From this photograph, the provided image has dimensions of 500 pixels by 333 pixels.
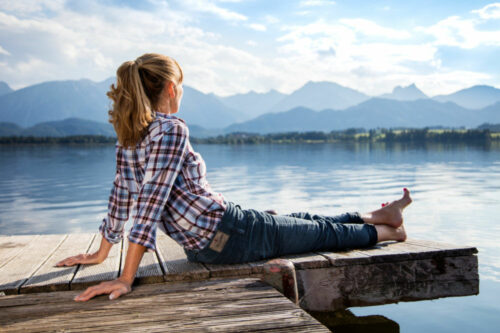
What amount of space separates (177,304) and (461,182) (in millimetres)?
23983

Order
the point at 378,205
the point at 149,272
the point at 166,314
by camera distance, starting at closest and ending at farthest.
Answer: the point at 166,314 → the point at 149,272 → the point at 378,205

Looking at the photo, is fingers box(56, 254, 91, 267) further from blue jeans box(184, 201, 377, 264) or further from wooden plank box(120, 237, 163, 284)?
blue jeans box(184, 201, 377, 264)

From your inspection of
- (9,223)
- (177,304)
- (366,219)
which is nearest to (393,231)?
(366,219)

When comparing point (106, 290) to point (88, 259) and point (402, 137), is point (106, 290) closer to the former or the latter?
point (88, 259)

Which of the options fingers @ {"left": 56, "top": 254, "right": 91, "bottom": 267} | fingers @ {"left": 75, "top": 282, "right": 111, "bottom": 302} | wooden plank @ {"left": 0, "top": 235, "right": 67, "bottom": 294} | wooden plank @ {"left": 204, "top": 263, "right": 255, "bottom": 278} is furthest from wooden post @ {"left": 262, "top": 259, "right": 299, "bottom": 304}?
wooden plank @ {"left": 0, "top": 235, "right": 67, "bottom": 294}

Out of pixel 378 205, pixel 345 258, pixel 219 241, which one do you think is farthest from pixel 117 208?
pixel 378 205

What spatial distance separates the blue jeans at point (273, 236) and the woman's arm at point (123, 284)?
619 mm

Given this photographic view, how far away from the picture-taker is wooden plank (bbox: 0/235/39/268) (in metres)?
4.32

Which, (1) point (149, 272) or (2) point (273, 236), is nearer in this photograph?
(1) point (149, 272)

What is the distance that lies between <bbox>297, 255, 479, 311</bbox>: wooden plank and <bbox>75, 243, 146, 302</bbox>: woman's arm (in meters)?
1.40

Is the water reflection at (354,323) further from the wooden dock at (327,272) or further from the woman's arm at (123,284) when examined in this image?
the woman's arm at (123,284)

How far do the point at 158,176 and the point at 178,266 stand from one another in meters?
0.97

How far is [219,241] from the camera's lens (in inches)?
136

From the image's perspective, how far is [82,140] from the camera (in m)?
125
